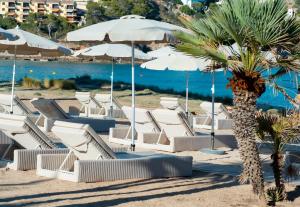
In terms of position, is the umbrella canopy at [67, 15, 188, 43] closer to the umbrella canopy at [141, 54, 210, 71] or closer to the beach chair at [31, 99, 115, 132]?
the umbrella canopy at [141, 54, 210, 71]

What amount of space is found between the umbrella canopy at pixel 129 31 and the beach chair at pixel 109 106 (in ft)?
23.9

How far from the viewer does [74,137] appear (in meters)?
9.27

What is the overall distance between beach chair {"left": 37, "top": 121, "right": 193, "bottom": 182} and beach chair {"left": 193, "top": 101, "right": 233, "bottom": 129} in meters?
7.29

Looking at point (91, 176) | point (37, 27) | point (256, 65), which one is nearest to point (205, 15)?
point (256, 65)

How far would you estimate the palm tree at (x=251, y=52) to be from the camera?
820cm

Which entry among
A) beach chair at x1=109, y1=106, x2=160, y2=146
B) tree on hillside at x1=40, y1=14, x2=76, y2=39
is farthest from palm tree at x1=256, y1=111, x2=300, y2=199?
tree on hillside at x1=40, y1=14, x2=76, y2=39

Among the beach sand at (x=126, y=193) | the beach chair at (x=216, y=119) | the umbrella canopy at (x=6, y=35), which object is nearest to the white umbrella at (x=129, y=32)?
the beach sand at (x=126, y=193)

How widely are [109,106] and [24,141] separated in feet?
30.1

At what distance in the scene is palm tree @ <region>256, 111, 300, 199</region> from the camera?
855cm

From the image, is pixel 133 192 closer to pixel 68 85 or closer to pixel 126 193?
pixel 126 193

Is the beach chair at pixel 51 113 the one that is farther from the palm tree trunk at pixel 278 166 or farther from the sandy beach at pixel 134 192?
the palm tree trunk at pixel 278 166

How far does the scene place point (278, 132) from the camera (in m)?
8.62

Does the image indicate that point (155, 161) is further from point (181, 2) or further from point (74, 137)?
point (181, 2)

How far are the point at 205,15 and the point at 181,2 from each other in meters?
180
